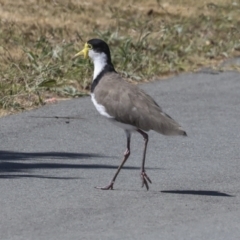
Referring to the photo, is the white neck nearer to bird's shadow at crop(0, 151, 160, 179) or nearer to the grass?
bird's shadow at crop(0, 151, 160, 179)

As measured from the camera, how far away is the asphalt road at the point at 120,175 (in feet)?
29.1

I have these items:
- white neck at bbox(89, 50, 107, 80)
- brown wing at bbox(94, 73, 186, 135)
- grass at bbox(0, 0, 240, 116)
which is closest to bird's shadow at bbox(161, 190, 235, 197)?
brown wing at bbox(94, 73, 186, 135)

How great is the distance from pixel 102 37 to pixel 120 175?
23.5 ft

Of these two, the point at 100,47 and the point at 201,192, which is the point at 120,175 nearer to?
the point at 201,192

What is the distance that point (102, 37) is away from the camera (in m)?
17.9

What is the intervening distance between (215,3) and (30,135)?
29.5ft

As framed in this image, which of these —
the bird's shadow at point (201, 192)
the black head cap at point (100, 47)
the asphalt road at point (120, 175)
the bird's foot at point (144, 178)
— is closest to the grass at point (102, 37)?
the asphalt road at point (120, 175)

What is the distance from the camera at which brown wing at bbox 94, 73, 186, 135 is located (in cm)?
1008

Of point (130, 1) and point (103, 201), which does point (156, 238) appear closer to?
point (103, 201)

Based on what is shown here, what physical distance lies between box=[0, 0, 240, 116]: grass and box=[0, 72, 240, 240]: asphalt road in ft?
2.33

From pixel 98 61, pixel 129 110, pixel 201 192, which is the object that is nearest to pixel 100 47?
pixel 98 61

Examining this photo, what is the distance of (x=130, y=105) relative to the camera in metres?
10.2

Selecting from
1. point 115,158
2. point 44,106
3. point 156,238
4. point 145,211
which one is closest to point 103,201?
point 145,211

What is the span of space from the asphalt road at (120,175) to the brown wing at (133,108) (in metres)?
0.60
